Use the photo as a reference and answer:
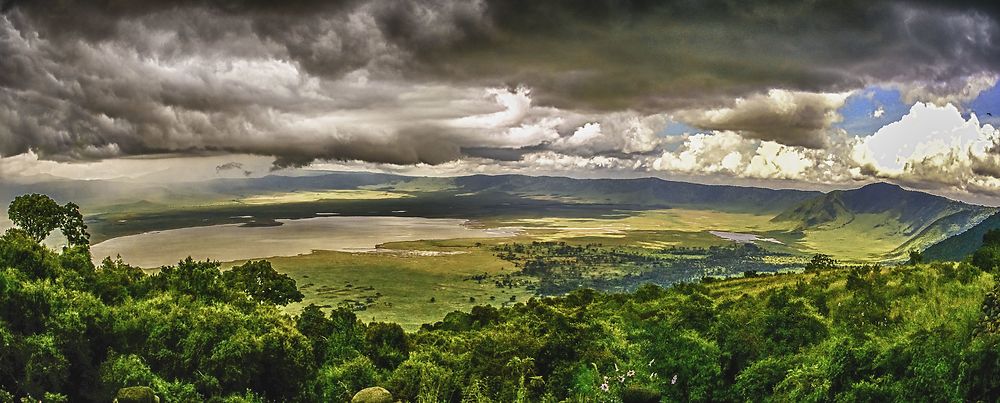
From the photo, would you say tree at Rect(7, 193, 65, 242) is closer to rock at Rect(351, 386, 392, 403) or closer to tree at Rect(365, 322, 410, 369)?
tree at Rect(365, 322, 410, 369)

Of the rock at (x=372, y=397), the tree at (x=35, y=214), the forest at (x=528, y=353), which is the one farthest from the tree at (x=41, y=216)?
the rock at (x=372, y=397)

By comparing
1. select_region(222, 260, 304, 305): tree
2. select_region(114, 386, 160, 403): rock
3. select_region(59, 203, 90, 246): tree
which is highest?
select_region(59, 203, 90, 246): tree

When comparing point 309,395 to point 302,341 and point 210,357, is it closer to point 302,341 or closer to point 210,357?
point 302,341

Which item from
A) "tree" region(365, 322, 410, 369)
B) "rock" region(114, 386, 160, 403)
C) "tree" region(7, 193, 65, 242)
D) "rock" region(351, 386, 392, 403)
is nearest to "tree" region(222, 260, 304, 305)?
"tree" region(365, 322, 410, 369)

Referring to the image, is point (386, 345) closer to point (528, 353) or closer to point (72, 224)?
point (528, 353)

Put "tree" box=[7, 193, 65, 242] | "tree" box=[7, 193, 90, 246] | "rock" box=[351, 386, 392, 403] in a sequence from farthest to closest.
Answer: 1. "tree" box=[7, 193, 90, 246]
2. "tree" box=[7, 193, 65, 242]
3. "rock" box=[351, 386, 392, 403]

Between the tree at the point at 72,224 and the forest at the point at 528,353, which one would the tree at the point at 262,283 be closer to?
the tree at the point at 72,224

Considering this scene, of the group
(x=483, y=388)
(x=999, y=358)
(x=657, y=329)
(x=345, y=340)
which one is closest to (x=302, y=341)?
(x=483, y=388)
